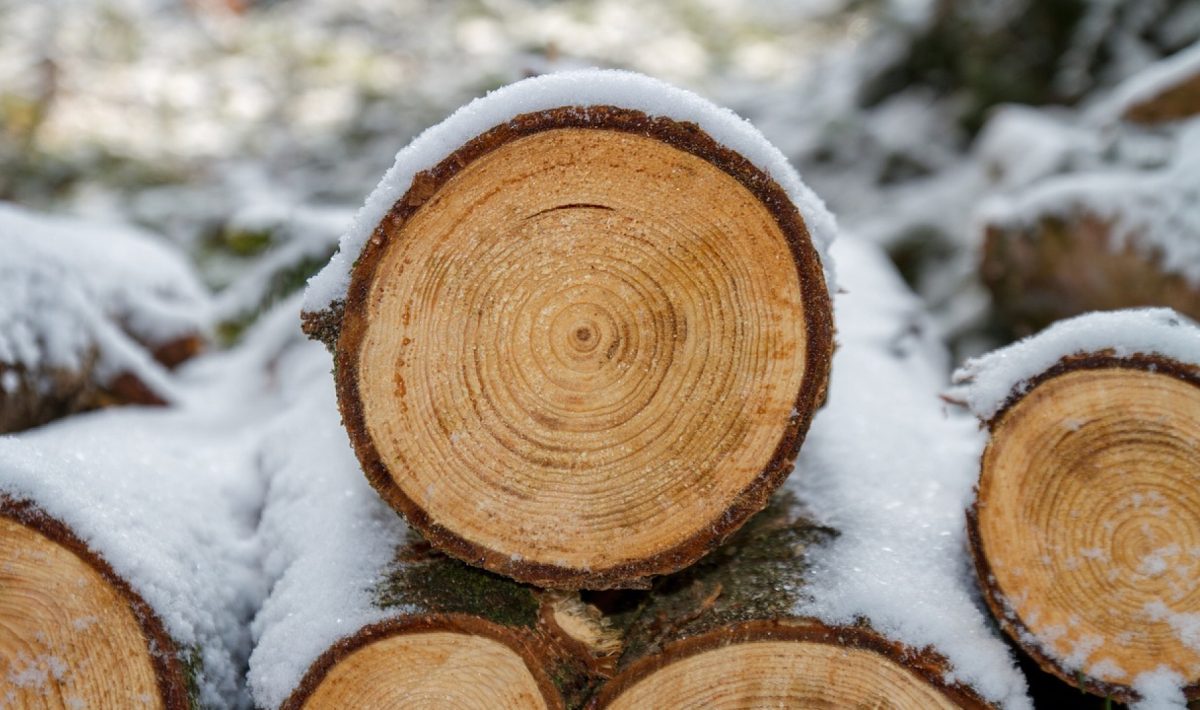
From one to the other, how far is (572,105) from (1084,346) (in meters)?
0.84

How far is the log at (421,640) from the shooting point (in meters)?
1.33

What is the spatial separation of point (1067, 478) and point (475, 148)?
1019 mm

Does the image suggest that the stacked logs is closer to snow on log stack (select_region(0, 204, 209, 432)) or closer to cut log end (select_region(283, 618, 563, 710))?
cut log end (select_region(283, 618, 563, 710))

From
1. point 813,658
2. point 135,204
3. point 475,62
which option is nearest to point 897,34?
point 475,62

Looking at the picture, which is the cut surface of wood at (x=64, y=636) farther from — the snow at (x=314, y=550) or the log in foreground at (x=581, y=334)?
the log in foreground at (x=581, y=334)

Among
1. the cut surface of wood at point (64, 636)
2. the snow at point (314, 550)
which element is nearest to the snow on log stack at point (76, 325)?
the snow at point (314, 550)

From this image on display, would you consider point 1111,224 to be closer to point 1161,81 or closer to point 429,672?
point 1161,81

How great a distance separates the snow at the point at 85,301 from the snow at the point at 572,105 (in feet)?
4.25

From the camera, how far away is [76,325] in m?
2.33

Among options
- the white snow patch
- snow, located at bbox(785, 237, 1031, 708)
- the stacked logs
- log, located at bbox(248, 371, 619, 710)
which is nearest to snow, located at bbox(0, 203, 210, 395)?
log, located at bbox(248, 371, 619, 710)

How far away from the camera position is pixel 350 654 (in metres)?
1.33

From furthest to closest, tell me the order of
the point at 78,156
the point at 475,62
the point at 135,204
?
the point at 475,62, the point at 78,156, the point at 135,204

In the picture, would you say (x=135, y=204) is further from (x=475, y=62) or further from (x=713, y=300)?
(x=713, y=300)

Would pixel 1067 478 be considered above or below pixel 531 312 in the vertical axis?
below
